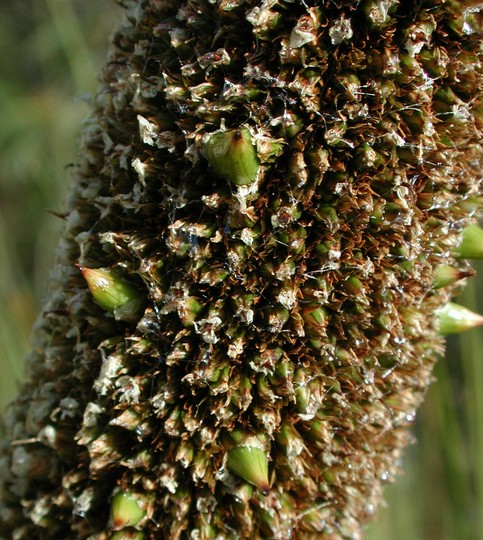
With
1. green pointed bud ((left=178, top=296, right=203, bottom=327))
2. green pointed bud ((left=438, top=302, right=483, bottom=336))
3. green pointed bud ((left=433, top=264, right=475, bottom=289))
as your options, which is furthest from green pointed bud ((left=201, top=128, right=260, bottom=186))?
green pointed bud ((left=438, top=302, right=483, bottom=336))

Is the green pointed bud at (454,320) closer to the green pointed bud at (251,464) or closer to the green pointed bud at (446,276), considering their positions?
the green pointed bud at (446,276)

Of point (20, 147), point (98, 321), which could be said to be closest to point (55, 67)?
point (20, 147)

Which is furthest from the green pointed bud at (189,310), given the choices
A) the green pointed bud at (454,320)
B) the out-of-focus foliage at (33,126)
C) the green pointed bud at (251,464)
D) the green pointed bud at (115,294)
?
the out-of-focus foliage at (33,126)

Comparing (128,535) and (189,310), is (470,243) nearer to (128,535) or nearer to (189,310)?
(189,310)

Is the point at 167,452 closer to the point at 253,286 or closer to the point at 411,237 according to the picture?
the point at 253,286

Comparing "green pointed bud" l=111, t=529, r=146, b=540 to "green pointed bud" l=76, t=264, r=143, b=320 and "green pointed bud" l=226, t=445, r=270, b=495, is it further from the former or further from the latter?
"green pointed bud" l=76, t=264, r=143, b=320

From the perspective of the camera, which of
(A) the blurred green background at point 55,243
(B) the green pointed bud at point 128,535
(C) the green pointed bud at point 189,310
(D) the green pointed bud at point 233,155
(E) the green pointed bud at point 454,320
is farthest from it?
(A) the blurred green background at point 55,243
